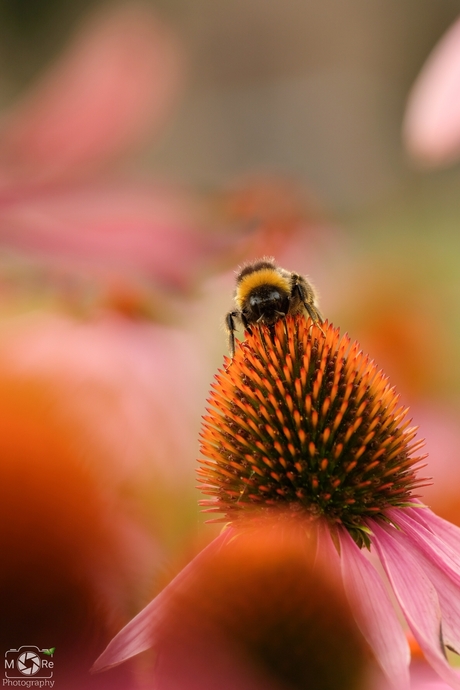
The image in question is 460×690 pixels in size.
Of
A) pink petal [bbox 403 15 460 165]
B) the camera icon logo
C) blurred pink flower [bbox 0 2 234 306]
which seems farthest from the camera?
pink petal [bbox 403 15 460 165]

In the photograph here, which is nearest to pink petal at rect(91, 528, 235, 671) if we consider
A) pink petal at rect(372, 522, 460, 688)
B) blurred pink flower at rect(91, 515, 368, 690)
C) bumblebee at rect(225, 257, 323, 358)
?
blurred pink flower at rect(91, 515, 368, 690)

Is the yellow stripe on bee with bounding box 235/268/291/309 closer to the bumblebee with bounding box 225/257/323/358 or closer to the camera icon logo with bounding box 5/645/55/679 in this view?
the bumblebee with bounding box 225/257/323/358

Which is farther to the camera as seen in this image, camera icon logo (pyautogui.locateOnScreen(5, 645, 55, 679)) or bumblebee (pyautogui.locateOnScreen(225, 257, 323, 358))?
bumblebee (pyautogui.locateOnScreen(225, 257, 323, 358))

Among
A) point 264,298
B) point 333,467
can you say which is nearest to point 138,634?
point 333,467

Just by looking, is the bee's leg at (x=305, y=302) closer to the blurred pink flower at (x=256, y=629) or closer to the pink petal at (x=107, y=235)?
the pink petal at (x=107, y=235)

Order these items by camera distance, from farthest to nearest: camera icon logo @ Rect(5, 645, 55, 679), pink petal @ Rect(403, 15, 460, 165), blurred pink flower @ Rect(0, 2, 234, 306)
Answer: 1. pink petal @ Rect(403, 15, 460, 165)
2. blurred pink flower @ Rect(0, 2, 234, 306)
3. camera icon logo @ Rect(5, 645, 55, 679)

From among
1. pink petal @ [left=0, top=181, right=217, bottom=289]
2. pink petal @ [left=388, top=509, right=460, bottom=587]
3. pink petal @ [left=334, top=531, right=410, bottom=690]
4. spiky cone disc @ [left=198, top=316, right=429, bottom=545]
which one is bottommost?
pink petal @ [left=334, top=531, right=410, bottom=690]

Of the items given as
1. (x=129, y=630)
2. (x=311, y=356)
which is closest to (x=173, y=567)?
(x=129, y=630)
